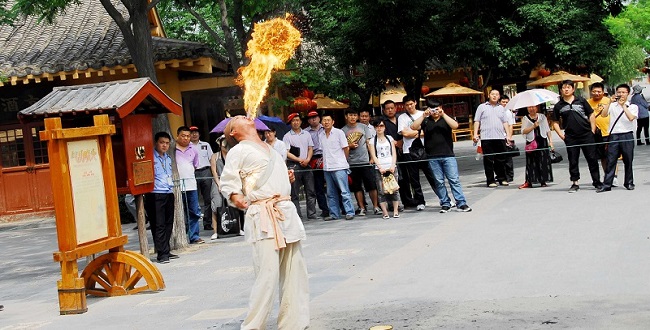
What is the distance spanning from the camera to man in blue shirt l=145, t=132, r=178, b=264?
12664 millimetres

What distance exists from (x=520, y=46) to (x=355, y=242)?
48.6 feet

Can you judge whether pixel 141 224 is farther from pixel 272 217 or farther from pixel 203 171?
pixel 272 217

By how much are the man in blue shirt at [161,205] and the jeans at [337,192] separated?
3.63m

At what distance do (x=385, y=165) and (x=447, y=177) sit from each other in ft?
3.31

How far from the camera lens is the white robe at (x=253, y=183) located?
743 centimetres

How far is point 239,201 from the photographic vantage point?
740 centimetres

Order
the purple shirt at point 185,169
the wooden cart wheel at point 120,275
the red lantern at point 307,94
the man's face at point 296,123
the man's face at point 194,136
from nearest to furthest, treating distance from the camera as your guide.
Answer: the wooden cart wheel at point 120,275 → the purple shirt at point 185,169 → the man's face at point 194,136 → the man's face at point 296,123 → the red lantern at point 307,94

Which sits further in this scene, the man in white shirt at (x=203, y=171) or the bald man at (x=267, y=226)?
the man in white shirt at (x=203, y=171)

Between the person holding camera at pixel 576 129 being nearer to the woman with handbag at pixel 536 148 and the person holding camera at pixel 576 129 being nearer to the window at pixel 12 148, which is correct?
the woman with handbag at pixel 536 148

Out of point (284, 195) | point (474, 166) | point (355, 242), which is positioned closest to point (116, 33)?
point (474, 166)

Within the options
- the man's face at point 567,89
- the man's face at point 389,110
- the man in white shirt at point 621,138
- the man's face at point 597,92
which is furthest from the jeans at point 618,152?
the man's face at point 389,110

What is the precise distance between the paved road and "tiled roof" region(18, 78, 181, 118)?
7.02 ft

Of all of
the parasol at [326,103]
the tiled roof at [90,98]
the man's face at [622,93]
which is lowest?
the man's face at [622,93]

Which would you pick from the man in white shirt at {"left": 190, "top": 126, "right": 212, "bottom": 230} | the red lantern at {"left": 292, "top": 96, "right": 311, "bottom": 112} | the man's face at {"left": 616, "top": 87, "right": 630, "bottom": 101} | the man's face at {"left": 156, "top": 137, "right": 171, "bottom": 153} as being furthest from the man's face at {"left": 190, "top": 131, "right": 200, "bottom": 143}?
the red lantern at {"left": 292, "top": 96, "right": 311, "bottom": 112}
